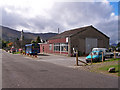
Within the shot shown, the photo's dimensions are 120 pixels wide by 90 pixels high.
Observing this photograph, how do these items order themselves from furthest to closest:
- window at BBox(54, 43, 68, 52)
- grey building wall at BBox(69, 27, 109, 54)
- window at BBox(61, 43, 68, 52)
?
1. window at BBox(54, 43, 68, 52)
2. window at BBox(61, 43, 68, 52)
3. grey building wall at BBox(69, 27, 109, 54)

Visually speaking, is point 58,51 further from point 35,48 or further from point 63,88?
point 63,88

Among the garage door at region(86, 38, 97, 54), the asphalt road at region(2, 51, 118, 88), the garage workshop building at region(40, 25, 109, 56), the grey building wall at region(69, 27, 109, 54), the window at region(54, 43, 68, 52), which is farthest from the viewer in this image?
the garage door at region(86, 38, 97, 54)

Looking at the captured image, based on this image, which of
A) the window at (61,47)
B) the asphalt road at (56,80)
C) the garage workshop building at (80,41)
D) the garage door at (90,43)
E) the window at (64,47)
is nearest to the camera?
the asphalt road at (56,80)

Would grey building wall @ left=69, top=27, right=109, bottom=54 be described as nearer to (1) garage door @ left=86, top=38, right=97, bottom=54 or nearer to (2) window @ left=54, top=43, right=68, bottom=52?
(1) garage door @ left=86, top=38, right=97, bottom=54

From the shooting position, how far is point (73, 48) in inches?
1179

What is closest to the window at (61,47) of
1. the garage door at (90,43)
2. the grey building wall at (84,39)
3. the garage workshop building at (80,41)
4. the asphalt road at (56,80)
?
the garage workshop building at (80,41)

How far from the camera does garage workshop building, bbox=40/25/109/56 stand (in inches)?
1261

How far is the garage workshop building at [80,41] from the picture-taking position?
32.0 m

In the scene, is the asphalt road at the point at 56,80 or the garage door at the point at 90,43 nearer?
the asphalt road at the point at 56,80

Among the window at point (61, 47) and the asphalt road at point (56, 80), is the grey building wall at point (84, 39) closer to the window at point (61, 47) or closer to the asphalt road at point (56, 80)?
the window at point (61, 47)

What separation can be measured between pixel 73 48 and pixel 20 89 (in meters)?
24.2

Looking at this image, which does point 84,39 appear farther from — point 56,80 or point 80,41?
point 56,80

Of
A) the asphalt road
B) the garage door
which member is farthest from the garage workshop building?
the asphalt road

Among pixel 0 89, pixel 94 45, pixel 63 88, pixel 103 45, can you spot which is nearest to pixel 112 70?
pixel 63 88
